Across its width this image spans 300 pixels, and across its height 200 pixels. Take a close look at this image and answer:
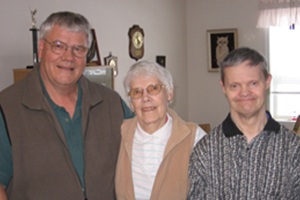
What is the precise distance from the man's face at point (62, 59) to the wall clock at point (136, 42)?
2456 millimetres

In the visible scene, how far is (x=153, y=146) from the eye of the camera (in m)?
1.61

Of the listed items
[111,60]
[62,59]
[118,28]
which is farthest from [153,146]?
[118,28]

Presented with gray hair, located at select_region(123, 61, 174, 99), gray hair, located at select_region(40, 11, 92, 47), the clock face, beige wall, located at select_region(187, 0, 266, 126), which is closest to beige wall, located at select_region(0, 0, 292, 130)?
beige wall, located at select_region(187, 0, 266, 126)

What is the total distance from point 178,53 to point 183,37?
0.34 meters

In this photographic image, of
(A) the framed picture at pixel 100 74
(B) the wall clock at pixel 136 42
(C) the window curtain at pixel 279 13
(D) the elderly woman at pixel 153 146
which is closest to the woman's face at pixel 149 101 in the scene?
(D) the elderly woman at pixel 153 146

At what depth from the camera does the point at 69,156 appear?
1.50 metres

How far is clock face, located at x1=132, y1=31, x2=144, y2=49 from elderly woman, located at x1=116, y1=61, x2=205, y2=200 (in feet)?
8.16

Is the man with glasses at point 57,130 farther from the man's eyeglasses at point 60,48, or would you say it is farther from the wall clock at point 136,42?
the wall clock at point 136,42

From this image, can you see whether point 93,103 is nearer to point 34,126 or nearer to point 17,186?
point 34,126

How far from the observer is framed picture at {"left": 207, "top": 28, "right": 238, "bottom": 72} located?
5355 millimetres

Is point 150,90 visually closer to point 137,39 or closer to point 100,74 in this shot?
point 100,74

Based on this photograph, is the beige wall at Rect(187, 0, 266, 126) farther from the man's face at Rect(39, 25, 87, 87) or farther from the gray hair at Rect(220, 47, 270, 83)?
the man's face at Rect(39, 25, 87, 87)

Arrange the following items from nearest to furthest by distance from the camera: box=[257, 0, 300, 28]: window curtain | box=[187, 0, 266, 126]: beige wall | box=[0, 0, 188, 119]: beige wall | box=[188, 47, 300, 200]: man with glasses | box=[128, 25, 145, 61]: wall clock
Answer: box=[188, 47, 300, 200]: man with glasses < box=[0, 0, 188, 119]: beige wall < box=[128, 25, 145, 61]: wall clock < box=[257, 0, 300, 28]: window curtain < box=[187, 0, 266, 126]: beige wall

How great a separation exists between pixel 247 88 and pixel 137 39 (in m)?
2.87
